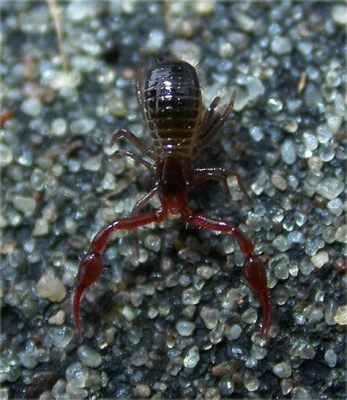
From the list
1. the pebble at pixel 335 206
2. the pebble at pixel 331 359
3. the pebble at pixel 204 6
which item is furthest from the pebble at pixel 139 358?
the pebble at pixel 204 6

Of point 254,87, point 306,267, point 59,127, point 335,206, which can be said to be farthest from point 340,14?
point 59,127

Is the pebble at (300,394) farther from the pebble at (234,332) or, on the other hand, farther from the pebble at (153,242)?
the pebble at (153,242)

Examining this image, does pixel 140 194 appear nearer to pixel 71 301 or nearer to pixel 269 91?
pixel 71 301

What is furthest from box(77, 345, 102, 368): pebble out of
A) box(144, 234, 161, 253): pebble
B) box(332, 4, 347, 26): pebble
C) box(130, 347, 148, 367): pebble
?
box(332, 4, 347, 26): pebble

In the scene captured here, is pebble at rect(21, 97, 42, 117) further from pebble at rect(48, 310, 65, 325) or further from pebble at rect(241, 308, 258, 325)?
pebble at rect(241, 308, 258, 325)

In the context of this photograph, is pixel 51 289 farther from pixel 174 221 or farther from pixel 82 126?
pixel 82 126

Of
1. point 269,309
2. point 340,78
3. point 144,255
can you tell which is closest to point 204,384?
point 269,309
